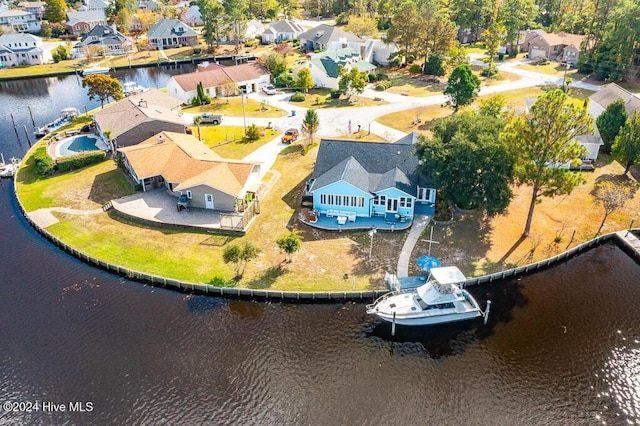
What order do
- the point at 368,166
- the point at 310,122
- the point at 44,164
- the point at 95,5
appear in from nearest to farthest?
the point at 368,166 < the point at 44,164 < the point at 310,122 < the point at 95,5

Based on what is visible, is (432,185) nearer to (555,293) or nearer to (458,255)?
(458,255)

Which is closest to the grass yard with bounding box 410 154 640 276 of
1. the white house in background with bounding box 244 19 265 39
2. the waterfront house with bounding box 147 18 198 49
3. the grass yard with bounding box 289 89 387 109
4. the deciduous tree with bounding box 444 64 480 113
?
the deciduous tree with bounding box 444 64 480 113

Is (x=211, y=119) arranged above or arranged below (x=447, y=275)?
above

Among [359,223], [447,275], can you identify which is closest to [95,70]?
[359,223]

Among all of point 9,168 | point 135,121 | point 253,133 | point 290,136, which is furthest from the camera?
point 253,133

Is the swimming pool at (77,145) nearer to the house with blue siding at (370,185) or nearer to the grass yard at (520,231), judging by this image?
the house with blue siding at (370,185)

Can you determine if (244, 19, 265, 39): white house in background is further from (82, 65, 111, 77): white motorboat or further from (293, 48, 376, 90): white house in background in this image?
(293, 48, 376, 90): white house in background

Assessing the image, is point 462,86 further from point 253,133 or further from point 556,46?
point 556,46
